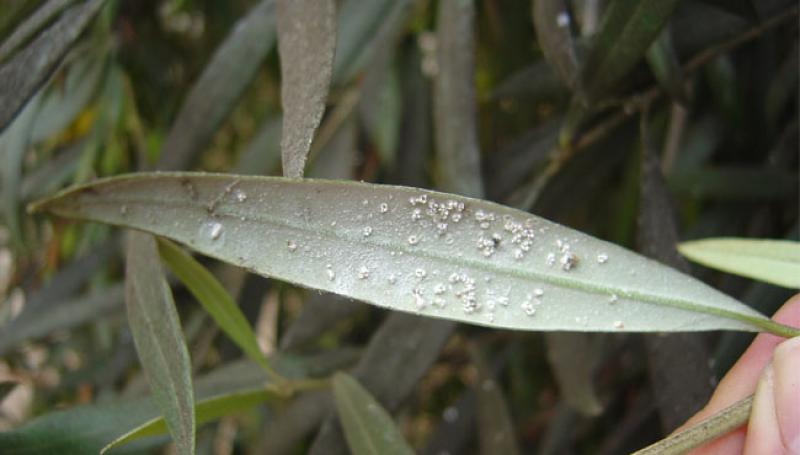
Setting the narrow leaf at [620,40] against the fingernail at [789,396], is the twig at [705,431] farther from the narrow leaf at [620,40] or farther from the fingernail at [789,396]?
the narrow leaf at [620,40]

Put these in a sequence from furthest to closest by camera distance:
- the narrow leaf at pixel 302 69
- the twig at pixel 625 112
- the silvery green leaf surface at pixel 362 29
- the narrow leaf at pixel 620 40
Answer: the silvery green leaf surface at pixel 362 29 → the twig at pixel 625 112 → the narrow leaf at pixel 620 40 → the narrow leaf at pixel 302 69

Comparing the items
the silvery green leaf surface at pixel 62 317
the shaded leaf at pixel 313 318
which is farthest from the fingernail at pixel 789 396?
the silvery green leaf surface at pixel 62 317

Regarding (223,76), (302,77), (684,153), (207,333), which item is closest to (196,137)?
(223,76)

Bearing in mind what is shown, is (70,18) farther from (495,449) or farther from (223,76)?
(495,449)

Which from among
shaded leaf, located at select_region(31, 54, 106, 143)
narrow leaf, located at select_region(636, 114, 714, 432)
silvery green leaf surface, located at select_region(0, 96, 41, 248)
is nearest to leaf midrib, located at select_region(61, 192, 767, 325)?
narrow leaf, located at select_region(636, 114, 714, 432)

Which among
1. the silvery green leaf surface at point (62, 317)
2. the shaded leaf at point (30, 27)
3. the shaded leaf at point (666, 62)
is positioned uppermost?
the shaded leaf at point (30, 27)

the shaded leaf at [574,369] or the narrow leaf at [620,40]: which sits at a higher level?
the narrow leaf at [620,40]
